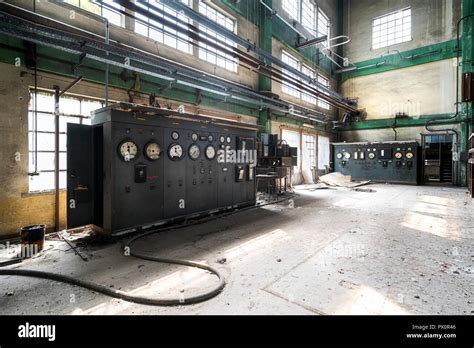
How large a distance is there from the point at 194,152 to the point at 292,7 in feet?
31.8

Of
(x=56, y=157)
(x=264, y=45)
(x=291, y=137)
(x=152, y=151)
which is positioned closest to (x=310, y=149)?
(x=291, y=137)

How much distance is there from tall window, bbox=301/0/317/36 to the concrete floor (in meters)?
10.8

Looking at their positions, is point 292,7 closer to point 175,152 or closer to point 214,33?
point 214,33

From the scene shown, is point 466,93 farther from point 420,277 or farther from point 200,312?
point 200,312

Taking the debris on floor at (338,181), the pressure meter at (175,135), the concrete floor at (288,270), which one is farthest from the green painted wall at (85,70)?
the debris on floor at (338,181)

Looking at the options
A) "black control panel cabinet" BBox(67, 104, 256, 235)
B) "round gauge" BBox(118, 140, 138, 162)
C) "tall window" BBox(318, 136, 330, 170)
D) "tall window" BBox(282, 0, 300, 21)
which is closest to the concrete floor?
"black control panel cabinet" BBox(67, 104, 256, 235)

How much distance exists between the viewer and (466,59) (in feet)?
34.6

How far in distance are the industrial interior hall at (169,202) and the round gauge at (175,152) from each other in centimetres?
3

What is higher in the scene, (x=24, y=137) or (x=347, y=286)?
(x=24, y=137)

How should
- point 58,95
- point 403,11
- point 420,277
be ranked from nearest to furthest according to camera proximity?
1. point 420,277
2. point 58,95
3. point 403,11

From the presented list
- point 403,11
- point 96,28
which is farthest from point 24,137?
point 403,11

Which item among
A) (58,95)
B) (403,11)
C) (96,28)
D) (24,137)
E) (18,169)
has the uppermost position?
(403,11)
